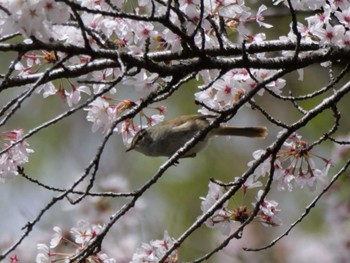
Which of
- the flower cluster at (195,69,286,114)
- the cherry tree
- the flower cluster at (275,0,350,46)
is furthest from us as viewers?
the flower cluster at (195,69,286,114)

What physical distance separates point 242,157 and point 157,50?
339 inches

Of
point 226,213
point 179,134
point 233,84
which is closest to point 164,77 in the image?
point 233,84

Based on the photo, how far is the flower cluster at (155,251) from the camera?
3.39 meters

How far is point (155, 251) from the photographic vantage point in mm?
3467

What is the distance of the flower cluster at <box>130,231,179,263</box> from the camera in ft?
11.1

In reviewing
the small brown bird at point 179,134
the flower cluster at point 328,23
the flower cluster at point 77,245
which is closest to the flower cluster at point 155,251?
the flower cluster at point 77,245

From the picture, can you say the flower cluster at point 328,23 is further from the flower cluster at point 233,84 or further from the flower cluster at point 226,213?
the flower cluster at point 226,213

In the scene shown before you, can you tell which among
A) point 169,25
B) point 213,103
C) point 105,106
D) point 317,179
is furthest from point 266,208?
point 169,25

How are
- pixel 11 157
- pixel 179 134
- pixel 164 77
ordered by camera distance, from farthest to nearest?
pixel 179 134 → pixel 11 157 → pixel 164 77

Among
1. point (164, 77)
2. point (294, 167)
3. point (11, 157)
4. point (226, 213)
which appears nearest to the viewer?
point (164, 77)

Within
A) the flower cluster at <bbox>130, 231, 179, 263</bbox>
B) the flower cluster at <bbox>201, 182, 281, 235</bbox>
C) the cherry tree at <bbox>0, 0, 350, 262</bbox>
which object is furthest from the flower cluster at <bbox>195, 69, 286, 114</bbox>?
the flower cluster at <bbox>130, 231, 179, 263</bbox>

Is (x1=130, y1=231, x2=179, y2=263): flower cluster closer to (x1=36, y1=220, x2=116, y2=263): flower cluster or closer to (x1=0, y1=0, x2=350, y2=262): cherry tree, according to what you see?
(x1=0, y1=0, x2=350, y2=262): cherry tree

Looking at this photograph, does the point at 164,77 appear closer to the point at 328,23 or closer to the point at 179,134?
the point at 328,23

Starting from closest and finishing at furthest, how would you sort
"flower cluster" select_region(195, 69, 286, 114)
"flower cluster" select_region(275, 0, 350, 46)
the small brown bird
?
"flower cluster" select_region(275, 0, 350, 46) → "flower cluster" select_region(195, 69, 286, 114) → the small brown bird
